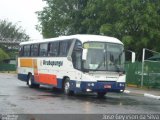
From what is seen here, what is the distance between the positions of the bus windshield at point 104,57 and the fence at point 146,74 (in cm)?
866

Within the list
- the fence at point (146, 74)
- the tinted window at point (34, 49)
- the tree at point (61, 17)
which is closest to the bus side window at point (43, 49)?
the tinted window at point (34, 49)

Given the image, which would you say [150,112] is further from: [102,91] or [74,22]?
[74,22]

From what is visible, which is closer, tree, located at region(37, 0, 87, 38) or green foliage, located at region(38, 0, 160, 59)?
green foliage, located at region(38, 0, 160, 59)

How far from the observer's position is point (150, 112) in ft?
52.2

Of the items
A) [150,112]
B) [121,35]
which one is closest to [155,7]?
[121,35]

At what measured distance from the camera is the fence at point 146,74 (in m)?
30.7

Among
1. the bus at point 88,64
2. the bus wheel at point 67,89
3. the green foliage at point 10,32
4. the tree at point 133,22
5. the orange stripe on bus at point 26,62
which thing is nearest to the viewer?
the bus at point 88,64

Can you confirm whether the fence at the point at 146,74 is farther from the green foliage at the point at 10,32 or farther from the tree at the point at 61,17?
the green foliage at the point at 10,32

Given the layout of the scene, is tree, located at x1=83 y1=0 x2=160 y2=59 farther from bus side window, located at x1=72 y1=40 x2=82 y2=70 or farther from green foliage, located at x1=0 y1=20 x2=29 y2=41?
green foliage, located at x1=0 y1=20 x2=29 y2=41

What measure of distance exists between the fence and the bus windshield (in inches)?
341

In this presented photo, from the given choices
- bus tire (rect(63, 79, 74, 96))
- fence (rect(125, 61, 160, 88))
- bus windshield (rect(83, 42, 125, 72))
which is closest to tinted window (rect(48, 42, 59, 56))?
bus tire (rect(63, 79, 74, 96))

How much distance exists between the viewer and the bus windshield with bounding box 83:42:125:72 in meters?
21.5

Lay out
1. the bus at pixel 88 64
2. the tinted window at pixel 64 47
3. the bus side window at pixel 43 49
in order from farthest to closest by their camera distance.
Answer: the bus side window at pixel 43 49 < the tinted window at pixel 64 47 < the bus at pixel 88 64

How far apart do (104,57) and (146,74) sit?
10682 mm
